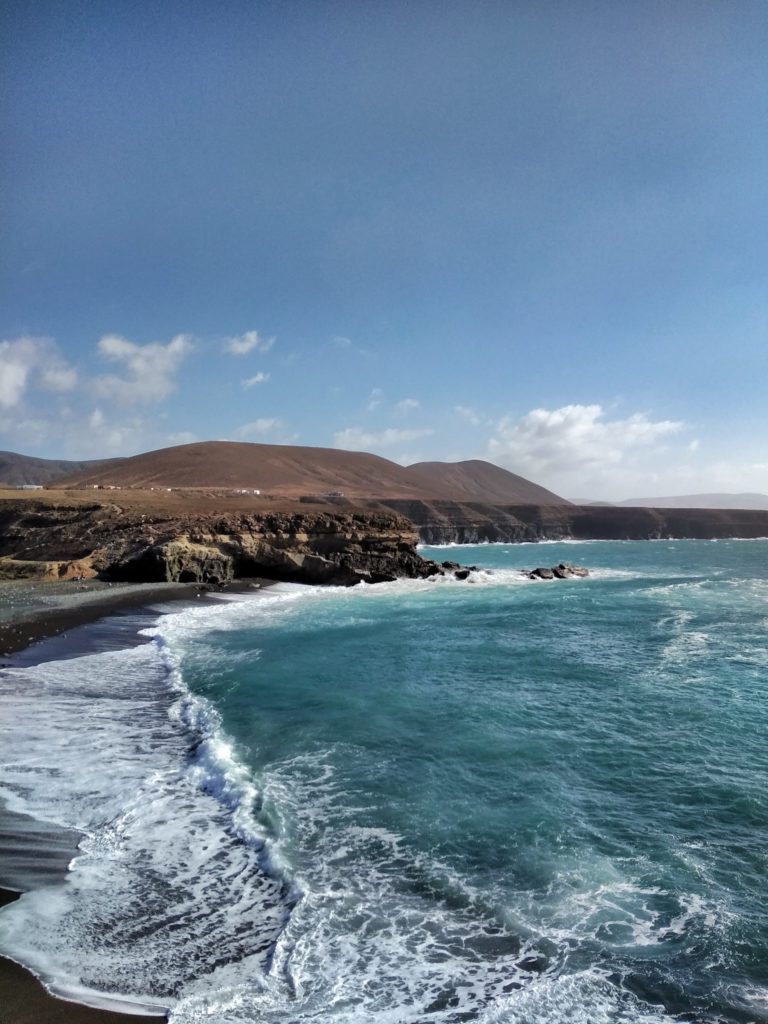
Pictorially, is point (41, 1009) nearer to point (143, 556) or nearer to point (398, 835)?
point (398, 835)

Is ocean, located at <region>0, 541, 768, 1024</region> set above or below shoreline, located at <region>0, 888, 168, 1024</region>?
below

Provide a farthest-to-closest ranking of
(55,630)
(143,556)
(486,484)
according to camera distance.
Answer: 1. (486,484)
2. (143,556)
3. (55,630)

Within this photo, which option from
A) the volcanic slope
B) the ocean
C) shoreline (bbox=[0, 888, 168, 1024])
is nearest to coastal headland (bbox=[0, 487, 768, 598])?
the ocean

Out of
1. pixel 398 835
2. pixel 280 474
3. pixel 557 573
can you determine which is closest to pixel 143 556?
pixel 557 573

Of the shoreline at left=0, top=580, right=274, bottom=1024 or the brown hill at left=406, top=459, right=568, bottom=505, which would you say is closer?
the shoreline at left=0, top=580, right=274, bottom=1024

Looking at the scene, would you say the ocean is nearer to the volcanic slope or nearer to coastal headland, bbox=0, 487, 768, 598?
coastal headland, bbox=0, 487, 768, 598

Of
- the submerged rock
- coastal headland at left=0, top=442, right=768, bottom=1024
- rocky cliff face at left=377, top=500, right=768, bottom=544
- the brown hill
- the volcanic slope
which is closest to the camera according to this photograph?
coastal headland at left=0, top=442, right=768, bottom=1024

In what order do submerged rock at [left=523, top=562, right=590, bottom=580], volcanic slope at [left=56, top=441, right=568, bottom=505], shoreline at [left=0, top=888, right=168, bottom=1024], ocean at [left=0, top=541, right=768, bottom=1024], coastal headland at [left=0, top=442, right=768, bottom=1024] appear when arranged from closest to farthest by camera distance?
shoreline at [left=0, top=888, right=168, bottom=1024]
ocean at [left=0, top=541, right=768, bottom=1024]
coastal headland at [left=0, top=442, right=768, bottom=1024]
submerged rock at [left=523, top=562, right=590, bottom=580]
volcanic slope at [left=56, top=441, right=568, bottom=505]
